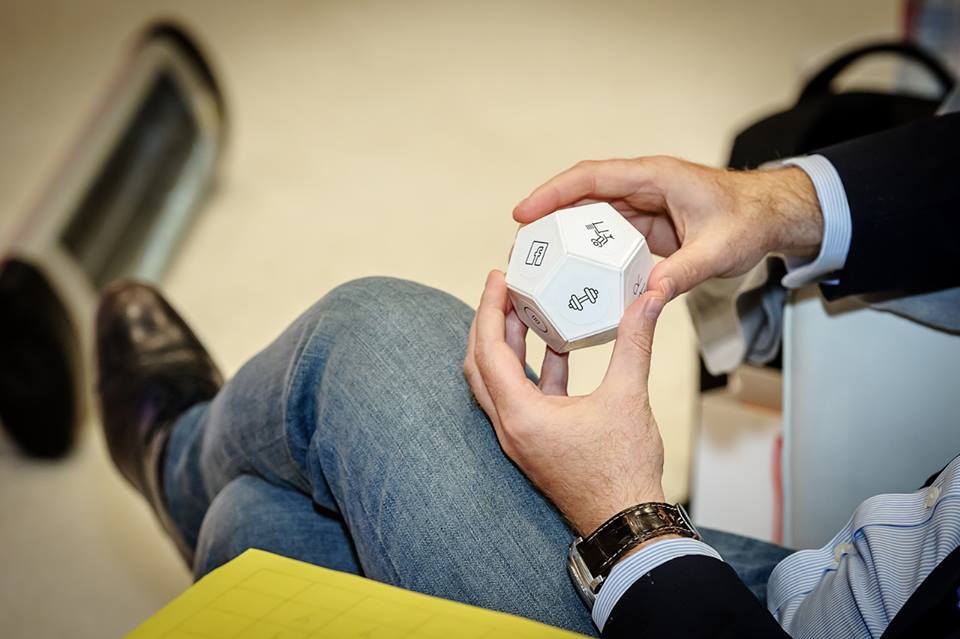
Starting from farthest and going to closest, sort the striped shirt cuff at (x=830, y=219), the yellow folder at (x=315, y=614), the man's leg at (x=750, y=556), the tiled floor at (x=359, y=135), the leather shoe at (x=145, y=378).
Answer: the tiled floor at (x=359, y=135), the leather shoe at (x=145, y=378), the striped shirt cuff at (x=830, y=219), the man's leg at (x=750, y=556), the yellow folder at (x=315, y=614)

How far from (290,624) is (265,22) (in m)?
2.22

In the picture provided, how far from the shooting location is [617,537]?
0.64 metres

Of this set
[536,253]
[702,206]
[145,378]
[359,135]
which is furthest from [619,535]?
[359,135]

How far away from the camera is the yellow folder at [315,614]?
56cm

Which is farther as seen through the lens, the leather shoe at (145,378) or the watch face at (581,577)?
the leather shoe at (145,378)

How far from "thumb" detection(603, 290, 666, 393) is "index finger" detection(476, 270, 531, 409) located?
0.22 ft

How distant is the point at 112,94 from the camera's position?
5.57ft

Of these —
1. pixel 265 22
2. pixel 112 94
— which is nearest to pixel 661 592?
pixel 112 94

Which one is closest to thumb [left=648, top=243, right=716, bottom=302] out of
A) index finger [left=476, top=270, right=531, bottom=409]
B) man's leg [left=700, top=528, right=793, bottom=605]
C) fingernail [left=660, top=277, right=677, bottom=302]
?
fingernail [left=660, top=277, right=677, bottom=302]

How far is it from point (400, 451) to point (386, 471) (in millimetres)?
20

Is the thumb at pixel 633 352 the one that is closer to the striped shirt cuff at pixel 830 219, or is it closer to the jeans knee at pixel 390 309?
the jeans knee at pixel 390 309

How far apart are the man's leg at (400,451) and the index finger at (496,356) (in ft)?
0.24

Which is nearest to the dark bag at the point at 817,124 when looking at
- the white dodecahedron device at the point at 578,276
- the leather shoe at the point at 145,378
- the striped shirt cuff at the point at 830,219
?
the striped shirt cuff at the point at 830,219

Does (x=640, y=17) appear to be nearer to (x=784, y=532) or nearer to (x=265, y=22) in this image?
(x=265, y=22)
